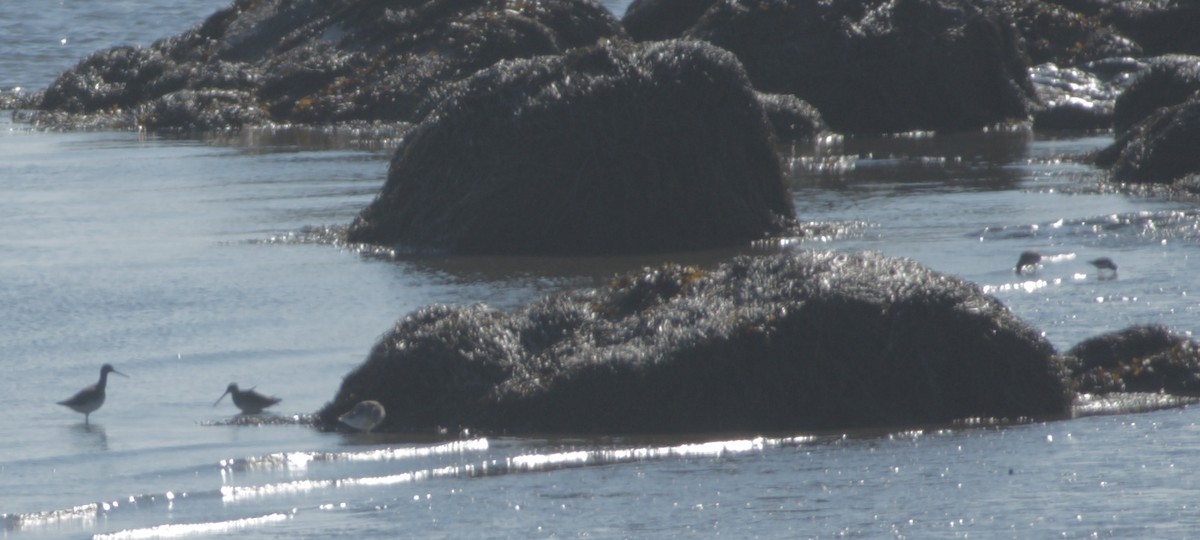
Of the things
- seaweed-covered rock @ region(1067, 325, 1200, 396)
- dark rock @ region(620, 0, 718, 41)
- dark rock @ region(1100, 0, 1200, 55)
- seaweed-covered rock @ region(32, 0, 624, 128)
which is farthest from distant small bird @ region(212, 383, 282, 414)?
dark rock @ region(1100, 0, 1200, 55)

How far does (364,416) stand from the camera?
665 cm

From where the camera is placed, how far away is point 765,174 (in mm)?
11891

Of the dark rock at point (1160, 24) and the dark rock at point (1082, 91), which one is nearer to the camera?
the dark rock at point (1082, 91)

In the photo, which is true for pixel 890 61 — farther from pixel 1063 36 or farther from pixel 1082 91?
pixel 1063 36

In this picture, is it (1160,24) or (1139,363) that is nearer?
(1139,363)

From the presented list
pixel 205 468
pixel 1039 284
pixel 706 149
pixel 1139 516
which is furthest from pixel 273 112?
pixel 1139 516

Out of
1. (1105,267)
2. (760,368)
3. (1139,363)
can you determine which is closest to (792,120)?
(1105,267)

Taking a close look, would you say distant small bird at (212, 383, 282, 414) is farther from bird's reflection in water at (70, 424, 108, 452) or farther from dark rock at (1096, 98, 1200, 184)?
dark rock at (1096, 98, 1200, 184)

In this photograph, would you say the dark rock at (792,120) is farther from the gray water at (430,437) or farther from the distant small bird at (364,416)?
the distant small bird at (364,416)

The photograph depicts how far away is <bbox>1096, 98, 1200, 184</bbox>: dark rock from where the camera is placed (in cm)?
1313

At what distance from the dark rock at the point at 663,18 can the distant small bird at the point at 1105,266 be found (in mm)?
12715

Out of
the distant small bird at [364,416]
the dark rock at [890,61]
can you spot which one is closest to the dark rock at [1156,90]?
the dark rock at [890,61]

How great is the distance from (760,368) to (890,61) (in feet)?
41.4

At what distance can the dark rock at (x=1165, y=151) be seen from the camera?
13.1 meters
